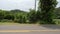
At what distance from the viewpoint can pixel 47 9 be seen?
19.9m

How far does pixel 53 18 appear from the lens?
20.7 meters

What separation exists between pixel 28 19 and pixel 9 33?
1021 centimetres

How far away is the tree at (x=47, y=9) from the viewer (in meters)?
19.7

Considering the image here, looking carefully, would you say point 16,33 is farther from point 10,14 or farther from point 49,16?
point 10,14

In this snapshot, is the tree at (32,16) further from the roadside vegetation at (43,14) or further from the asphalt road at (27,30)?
the asphalt road at (27,30)

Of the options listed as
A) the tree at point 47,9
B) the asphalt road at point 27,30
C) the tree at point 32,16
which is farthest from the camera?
the tree at point 32,16

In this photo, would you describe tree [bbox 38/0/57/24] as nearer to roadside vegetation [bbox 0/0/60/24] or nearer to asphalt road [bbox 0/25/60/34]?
roadside vegetation [bbox 0/0/60/24]

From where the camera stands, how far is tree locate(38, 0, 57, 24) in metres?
19.7

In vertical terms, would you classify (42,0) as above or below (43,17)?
above

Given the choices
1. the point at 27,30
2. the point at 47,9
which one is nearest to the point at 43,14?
the point at 47,9

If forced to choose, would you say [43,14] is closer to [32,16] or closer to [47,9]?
[47,9]

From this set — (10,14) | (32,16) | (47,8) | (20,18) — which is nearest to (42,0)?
(47,8)

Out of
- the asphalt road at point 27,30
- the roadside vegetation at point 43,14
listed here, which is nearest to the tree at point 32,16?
the roadside vegetation at point 43,14

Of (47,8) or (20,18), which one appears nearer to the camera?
(47,8)
